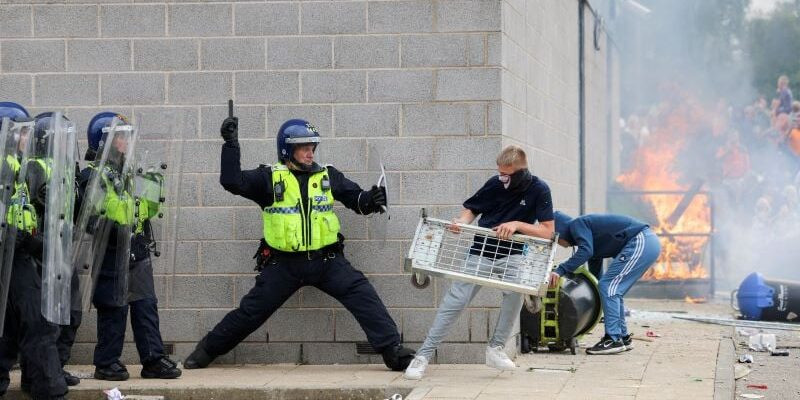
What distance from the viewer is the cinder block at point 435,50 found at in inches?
Answer: 415

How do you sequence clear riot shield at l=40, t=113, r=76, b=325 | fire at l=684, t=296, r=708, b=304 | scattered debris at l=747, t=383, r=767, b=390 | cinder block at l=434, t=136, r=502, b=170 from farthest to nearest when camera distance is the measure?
fire at l=684, t=296, r=708, b=304 → cinder block at l=434, t=136, r=502, b=170 → scattered debris at l=747, t=383, r=767, b=390 → clear riot shield at l=40, t=113, r=76, b=325

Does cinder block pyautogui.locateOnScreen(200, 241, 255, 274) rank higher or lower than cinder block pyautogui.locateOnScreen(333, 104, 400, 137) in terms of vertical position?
lower

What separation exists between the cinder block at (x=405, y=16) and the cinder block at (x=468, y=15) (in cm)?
8

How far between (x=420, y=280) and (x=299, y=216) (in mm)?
948

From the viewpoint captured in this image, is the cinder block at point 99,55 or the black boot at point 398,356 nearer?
the black boot at point 398,356

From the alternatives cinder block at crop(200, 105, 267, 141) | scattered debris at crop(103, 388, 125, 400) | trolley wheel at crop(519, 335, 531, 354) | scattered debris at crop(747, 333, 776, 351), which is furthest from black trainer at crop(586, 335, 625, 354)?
scattered debris at crop(103, 388, 125, 400)

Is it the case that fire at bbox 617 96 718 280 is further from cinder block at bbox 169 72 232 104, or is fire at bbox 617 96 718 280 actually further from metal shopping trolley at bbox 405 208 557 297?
metal shopping trolley at bbox 405 208 557 297

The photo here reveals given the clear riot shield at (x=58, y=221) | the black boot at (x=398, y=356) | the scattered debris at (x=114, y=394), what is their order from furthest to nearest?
the black boot at (x=398, y=356), the scattered debris at (x=114, y=394), the clear riot shield at (x=58, y=221)

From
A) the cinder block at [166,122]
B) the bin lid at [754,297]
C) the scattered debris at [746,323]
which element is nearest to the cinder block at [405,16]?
the cinder block at [166,122]

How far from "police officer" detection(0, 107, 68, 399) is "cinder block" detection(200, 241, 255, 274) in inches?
80.8

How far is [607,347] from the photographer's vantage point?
1152 centimetres

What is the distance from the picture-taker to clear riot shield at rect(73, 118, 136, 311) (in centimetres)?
948

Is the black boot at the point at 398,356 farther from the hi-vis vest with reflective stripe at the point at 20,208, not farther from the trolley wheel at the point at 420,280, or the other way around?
the hi-vis vest with reflective stripe at the point at 20,208

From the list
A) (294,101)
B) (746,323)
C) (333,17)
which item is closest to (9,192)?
(294,101)
